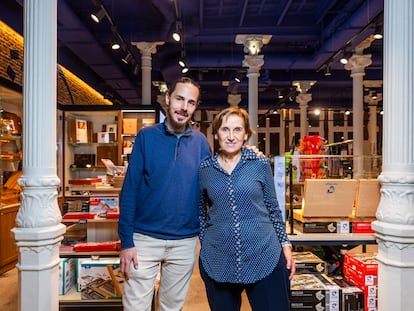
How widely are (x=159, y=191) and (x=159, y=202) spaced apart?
2.1 inches

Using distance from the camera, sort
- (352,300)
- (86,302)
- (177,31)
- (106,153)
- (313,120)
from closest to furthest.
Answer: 1. (352,300)
2. (86,302)
3. (106,153)
4. (177,31)
5. (313,120)

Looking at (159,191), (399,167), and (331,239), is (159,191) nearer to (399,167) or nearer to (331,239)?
(399,167)

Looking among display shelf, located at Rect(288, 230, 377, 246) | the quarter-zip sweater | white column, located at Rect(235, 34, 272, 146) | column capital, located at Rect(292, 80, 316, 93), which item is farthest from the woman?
column capital, located at Rect(292, 80, 316, 93)

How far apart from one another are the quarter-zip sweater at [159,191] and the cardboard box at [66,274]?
1.80 m

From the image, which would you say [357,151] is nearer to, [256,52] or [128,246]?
[256,52]

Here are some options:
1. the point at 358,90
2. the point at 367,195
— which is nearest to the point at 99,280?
the point at 367,195

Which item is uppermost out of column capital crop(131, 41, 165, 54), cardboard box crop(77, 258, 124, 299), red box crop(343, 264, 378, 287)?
column capital crop(131, 41, 165, 54)

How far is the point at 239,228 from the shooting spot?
1.89m

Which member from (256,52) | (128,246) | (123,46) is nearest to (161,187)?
(128,246)

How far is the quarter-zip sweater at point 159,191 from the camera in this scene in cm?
205

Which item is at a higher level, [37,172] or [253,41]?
[253,41]

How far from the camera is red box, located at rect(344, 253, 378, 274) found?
9.99 ft

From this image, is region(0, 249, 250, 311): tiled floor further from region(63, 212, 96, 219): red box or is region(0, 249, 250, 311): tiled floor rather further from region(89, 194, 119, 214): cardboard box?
region(89, 194, 119, 214): cardboard box

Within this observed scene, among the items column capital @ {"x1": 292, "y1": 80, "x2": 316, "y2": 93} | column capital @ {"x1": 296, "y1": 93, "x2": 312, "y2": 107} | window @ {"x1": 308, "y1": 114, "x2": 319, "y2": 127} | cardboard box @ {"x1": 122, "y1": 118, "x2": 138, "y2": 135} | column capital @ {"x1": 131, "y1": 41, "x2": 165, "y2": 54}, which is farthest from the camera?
window @ {"x1": 308, "y1": 114, "x2": 319, "y2": 127}
